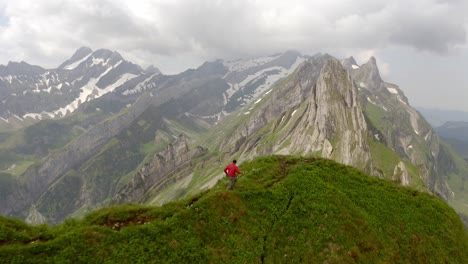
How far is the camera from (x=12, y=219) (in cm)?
2434

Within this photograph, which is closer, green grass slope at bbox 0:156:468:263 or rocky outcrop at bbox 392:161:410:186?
green grass slope at bbox 0:156:468:263

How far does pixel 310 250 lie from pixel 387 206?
1102 centimetres

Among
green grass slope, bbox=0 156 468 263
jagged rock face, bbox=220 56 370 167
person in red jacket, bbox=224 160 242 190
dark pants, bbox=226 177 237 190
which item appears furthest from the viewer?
jagged rock face, bbox=220 56 370 167

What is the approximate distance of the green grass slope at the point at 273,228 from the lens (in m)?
22.8

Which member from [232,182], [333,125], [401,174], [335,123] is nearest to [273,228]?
[232,182]

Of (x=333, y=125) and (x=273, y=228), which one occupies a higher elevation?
(x=273, y=228)

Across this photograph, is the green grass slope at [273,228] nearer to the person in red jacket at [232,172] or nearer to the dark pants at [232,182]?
the dark pants at [232,182]

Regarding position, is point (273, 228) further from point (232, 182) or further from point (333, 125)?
point (333, 125)

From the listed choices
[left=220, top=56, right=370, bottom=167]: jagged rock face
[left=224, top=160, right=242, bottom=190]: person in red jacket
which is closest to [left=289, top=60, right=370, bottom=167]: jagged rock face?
[left=220, top=56, right=370, bottom=167]: jagged rock face

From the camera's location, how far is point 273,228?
93.1 feet

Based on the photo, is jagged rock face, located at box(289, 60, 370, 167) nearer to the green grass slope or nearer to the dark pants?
the green grass slope

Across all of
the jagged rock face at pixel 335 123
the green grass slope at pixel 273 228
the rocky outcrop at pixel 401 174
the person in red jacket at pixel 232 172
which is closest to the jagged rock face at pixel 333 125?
the jagged rock face at pixel 335 123

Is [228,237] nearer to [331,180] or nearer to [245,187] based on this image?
[245,187]

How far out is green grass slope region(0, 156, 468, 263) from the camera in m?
22.8
